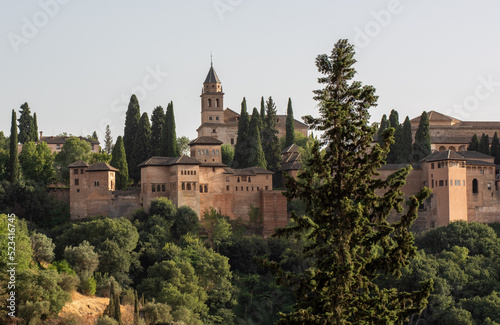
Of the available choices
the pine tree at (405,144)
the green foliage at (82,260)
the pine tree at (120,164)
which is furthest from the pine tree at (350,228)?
the pine tree at (405,144)

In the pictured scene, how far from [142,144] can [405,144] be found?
2033 cm

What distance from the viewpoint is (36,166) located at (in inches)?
2409

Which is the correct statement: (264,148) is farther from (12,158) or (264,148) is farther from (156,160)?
(12,158)

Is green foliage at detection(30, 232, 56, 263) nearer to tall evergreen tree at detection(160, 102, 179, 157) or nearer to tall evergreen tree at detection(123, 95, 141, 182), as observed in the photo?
tall evergreen tree at detection(160, 102, 179, 157)

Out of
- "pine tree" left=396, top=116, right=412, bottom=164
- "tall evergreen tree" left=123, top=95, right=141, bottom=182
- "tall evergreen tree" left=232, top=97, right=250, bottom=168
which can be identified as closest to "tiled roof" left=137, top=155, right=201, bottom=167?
"tall evergreen tree" left=123, top=95, right=141, bottom=182

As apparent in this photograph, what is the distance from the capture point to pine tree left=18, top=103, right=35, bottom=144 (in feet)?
243

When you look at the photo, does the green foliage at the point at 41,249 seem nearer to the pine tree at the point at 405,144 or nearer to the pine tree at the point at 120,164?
the pine tree at the point at 120,164

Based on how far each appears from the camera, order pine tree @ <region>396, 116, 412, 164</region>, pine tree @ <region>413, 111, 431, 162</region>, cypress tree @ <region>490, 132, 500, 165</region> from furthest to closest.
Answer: cypress tree @ <region>490, 132, 500, 165</region>, pine tree @ <region>413, 111, 431, 162</region>, pine tree @ <region>396, 116, 412, 164</region>

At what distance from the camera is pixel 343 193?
19.4 m

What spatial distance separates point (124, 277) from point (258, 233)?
12045 millimetres

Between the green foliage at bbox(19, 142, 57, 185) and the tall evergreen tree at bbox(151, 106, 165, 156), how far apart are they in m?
7.59

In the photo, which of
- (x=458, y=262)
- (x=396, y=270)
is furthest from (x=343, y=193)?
(x=458, y=262)

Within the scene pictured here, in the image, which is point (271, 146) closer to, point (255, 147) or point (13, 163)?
point (255, 147)

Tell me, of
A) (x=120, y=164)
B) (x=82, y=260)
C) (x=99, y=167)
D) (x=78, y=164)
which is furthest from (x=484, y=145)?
(x=82, y=260)
